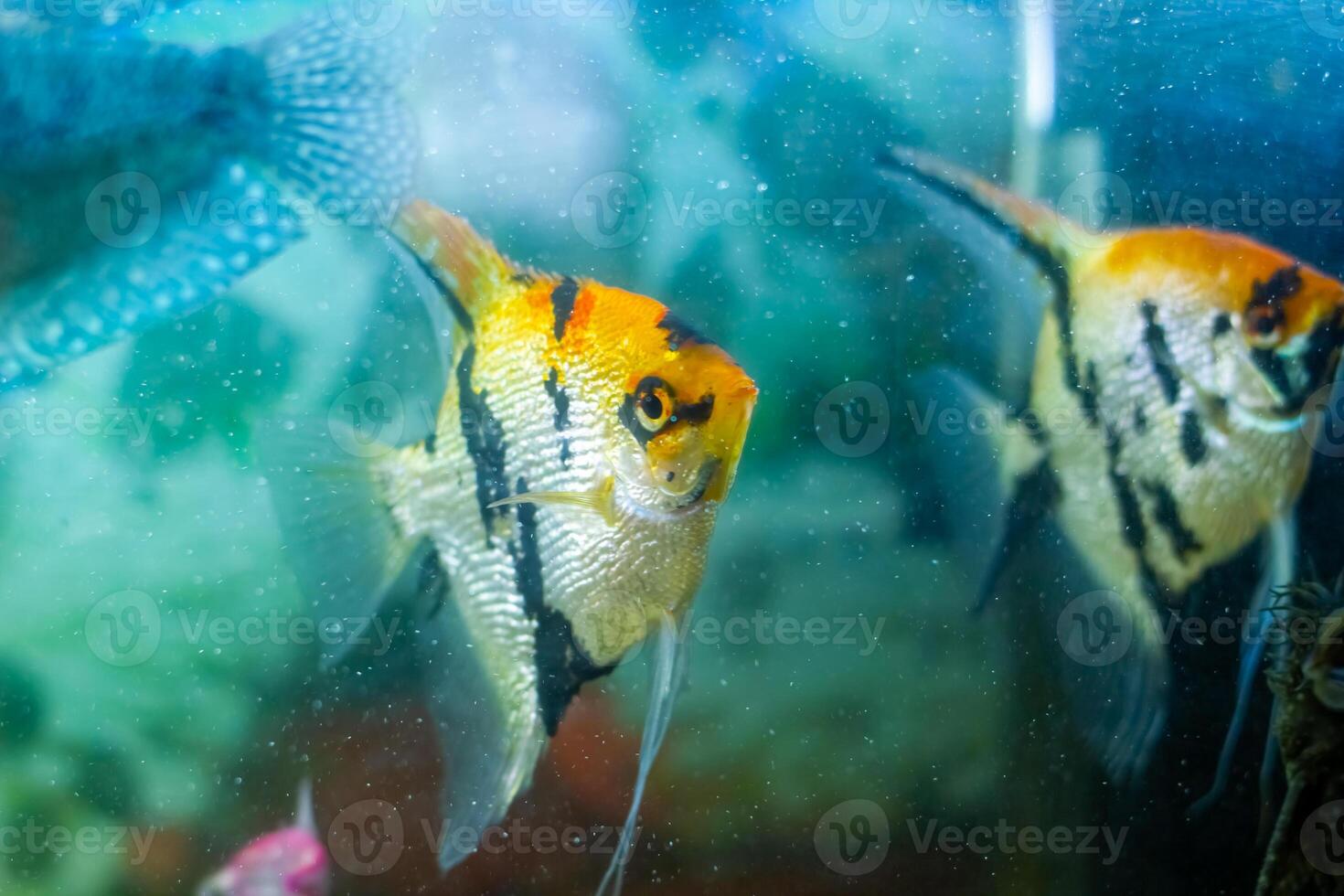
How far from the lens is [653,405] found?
3.75 ft

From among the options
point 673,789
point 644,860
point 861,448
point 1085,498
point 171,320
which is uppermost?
point 1085,498

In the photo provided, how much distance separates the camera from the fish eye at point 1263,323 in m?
1.52

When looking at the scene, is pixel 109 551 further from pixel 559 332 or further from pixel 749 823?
pixel 749 823

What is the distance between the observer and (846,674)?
171 centimetres

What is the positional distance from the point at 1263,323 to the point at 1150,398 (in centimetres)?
25

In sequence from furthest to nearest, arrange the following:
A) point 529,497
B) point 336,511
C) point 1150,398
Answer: point 1150,398, point 336,511, point 529,497

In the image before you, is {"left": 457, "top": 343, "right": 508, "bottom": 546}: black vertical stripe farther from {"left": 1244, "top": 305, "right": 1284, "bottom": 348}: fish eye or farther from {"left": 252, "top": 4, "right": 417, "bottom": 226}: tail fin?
{"left": 1244, "top": 305, "right": 1284, "bottom": 348}: fish eye

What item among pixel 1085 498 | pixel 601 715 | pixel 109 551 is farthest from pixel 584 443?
pixel 109 551

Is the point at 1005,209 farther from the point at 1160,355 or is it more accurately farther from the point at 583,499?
the point at 583,499

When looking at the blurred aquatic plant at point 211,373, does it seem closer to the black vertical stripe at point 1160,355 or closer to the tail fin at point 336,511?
the tail fin at point 336,511

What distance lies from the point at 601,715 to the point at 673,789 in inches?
9.3

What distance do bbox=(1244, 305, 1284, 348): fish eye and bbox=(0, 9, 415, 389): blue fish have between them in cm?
156

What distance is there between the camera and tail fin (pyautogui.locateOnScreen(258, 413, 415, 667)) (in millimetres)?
1367

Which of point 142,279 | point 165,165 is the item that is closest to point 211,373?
point 142,279
